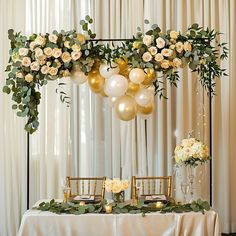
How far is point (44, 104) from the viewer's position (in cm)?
501

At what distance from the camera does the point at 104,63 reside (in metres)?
Answer: 3.64

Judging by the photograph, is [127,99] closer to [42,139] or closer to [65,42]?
[65,42]

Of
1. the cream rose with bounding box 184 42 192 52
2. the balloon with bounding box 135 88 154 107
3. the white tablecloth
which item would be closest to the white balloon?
the balloon with bounding box 135 88 154 107

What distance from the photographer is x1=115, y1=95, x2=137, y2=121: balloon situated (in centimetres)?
358

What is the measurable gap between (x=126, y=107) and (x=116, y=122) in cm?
147

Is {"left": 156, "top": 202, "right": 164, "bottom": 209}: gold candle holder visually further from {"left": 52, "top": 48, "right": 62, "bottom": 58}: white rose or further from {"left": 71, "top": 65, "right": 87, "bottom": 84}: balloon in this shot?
{"left": 52, "top": 48, "right": 62, "bottom": 58}: white rose

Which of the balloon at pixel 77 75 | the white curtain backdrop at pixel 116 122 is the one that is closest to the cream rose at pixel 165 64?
the balloon at pixel 77 75

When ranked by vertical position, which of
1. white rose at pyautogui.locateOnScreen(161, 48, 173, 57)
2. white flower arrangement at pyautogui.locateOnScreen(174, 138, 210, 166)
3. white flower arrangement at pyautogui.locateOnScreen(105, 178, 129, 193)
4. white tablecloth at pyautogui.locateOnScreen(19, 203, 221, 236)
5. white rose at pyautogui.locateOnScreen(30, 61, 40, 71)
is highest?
white rose at pyautogui.locateOnScreen(161, 48, 173, 57)

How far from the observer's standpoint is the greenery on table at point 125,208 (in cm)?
338

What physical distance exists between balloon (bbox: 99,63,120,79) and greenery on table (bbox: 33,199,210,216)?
0.99 meters

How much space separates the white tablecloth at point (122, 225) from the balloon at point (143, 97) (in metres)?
0.86

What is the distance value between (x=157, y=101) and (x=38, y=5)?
5.54ft

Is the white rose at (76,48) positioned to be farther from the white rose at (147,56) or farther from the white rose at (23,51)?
the white rose at (147,56)

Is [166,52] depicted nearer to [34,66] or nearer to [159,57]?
[159,57]
